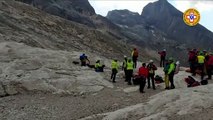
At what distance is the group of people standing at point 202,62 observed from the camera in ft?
101

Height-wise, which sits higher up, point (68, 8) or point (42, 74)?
point (68, 8)

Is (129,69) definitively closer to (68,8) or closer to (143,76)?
(143,76)

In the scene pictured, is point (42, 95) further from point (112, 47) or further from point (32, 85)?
point (112, 47)

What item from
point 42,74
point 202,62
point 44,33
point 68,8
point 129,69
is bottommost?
point 42,74

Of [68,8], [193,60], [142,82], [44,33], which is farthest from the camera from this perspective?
[68,8]

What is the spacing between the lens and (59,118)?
22.6 meters

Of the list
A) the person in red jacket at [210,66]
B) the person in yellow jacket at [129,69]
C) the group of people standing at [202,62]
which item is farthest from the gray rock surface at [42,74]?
the person in red jacket at [210,66]

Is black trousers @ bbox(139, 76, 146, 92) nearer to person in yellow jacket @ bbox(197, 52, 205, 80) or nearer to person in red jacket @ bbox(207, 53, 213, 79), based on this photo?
person in yellow jacket @ bbox(197, 52, 205, 80)

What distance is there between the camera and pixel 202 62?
3075 centimetres

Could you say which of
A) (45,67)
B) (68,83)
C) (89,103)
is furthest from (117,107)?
(45,67)

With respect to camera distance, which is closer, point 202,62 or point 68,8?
point 202,62

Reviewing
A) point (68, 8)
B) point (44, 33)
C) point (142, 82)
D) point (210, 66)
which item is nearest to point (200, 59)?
point (210, 66)

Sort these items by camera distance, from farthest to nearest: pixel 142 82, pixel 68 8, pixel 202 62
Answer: pixel 68 8, pixel 202 62, pixel 142 82

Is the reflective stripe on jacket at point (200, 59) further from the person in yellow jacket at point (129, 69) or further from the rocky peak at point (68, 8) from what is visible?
the rocky peak at point (68, 8)
